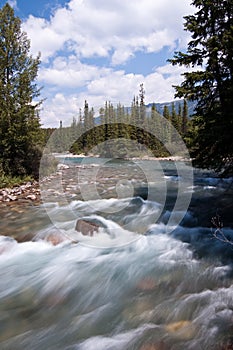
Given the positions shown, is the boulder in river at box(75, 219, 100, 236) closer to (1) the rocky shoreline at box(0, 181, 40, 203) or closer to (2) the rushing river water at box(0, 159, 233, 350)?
(2) the rushing river water at box(0, 159, 233, 350)

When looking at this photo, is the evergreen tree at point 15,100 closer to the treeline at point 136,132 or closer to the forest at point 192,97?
the forest at point 192,97

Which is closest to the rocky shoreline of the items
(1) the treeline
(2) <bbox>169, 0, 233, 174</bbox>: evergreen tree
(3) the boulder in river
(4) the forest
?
(4) the forest

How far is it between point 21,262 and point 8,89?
45.7ft

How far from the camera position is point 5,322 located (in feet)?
14.1

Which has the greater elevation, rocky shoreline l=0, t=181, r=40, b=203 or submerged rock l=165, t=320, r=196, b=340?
rocky shoreline l=0, t=181, r=40, b=203

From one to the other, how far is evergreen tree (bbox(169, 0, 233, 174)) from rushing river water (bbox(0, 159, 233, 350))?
8.81ft

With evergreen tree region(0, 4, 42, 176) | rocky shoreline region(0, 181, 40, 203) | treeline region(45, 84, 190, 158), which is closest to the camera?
rocky shoreline region(0, 181, 40, 203)

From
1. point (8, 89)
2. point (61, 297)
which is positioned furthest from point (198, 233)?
point (8, 89)

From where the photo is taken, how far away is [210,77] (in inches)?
427

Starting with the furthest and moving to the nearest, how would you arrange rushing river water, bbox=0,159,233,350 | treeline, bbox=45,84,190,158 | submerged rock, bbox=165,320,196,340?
treeline, bbox=45,84,190,158
rushing river water, bbox=0,159,233,350
submerged rock, bbox=165,320,196,340

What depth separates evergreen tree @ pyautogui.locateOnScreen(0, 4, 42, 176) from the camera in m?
16.6

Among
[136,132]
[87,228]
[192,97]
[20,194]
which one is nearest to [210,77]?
[192,97]

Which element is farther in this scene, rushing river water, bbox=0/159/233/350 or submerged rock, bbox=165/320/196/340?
rushing river water, bbox=0/159/233/350

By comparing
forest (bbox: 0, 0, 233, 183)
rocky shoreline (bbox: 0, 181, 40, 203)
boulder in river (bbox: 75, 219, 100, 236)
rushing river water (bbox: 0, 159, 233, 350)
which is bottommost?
rushing river water (bbox: 0, 159, 233, 350)
